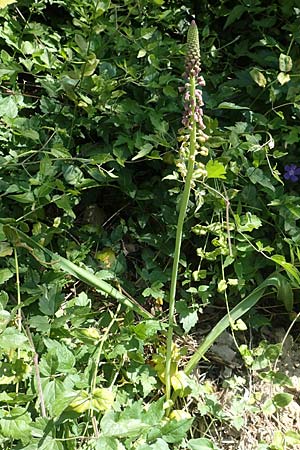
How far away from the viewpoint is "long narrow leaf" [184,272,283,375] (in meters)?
1.67

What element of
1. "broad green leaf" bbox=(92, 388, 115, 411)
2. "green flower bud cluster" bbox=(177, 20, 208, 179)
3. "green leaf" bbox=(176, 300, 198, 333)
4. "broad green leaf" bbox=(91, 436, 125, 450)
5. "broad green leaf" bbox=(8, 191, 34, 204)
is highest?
"green flower bud cluster" bbox=(177, 20, 208, 179)

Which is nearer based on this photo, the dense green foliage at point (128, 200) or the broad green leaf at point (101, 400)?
the broad green leaf at point (101, 400)

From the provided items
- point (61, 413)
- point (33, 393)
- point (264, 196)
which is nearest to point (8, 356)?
point (33, 393)

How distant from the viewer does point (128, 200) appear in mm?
2059

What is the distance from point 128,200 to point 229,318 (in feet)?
1.90

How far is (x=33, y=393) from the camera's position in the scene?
57.9 inches

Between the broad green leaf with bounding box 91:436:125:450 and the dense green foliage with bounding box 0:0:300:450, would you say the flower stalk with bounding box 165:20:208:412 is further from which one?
the broad green leaf with bounding box 91:436:125:450

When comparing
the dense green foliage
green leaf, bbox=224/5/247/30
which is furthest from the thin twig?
green leaf, bbox=224/5/247/30

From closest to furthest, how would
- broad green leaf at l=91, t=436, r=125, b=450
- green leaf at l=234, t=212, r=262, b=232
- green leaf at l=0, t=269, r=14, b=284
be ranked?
broad green leaf at l=91, t=436, r=125, b=450, green leaf at l=0, t=269, r=14, b=284, green leaf at l=234, t=212, r=262, b=232

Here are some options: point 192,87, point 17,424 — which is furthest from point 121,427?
point 192,87

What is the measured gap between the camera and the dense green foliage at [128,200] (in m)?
1.61

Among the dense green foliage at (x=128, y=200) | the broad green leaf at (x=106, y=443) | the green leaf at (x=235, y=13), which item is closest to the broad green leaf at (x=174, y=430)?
the dense green foliage at (x=128, y=200)

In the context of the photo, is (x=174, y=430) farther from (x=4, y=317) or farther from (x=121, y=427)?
(x=4, y=317)

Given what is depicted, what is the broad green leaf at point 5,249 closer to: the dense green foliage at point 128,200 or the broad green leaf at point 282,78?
the dense green foliage at point 128,200
